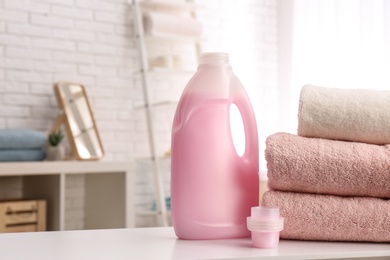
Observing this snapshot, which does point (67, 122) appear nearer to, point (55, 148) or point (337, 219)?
point (55, 148)

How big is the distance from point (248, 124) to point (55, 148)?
2157 millimetres

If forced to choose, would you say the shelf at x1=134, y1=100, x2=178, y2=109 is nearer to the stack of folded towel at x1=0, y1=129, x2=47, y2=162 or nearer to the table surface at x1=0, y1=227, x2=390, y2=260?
the stack of folded towel at x1=0, y1=129, x2=47, y2=162

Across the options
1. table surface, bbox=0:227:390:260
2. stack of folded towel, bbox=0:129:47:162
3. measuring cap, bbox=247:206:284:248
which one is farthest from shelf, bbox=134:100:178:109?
measuring cap, bbox=247:206:284:248

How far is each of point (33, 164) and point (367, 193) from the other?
200cm

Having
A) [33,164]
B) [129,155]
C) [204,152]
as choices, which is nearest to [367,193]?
[204,152]

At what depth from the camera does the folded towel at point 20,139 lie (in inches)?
104

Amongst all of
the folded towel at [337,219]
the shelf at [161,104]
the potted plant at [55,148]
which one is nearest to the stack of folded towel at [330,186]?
the folded towel at [337,219]

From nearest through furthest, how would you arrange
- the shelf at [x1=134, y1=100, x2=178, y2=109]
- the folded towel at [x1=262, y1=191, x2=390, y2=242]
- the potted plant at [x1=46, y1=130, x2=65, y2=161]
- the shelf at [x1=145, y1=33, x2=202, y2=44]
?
the folded towel at [x1=262, y1=191, x2=390, y2=242]
the potted plant at [x1=46, y1=130, x2=65, y2=161]
the shelf at [x1=134, y1=100, x2=178, y2=109]
the shelf at [x1=145, y1=33, x2=202, y2=44]

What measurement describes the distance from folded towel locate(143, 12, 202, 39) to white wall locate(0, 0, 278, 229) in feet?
0.43

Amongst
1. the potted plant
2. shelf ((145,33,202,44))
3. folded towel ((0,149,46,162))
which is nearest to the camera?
folded towel ((0,149,46,162))

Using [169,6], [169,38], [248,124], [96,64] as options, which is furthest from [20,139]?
[248,124]

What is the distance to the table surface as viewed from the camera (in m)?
0.71

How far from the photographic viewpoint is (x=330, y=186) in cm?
83

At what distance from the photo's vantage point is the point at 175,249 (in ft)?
2.50
